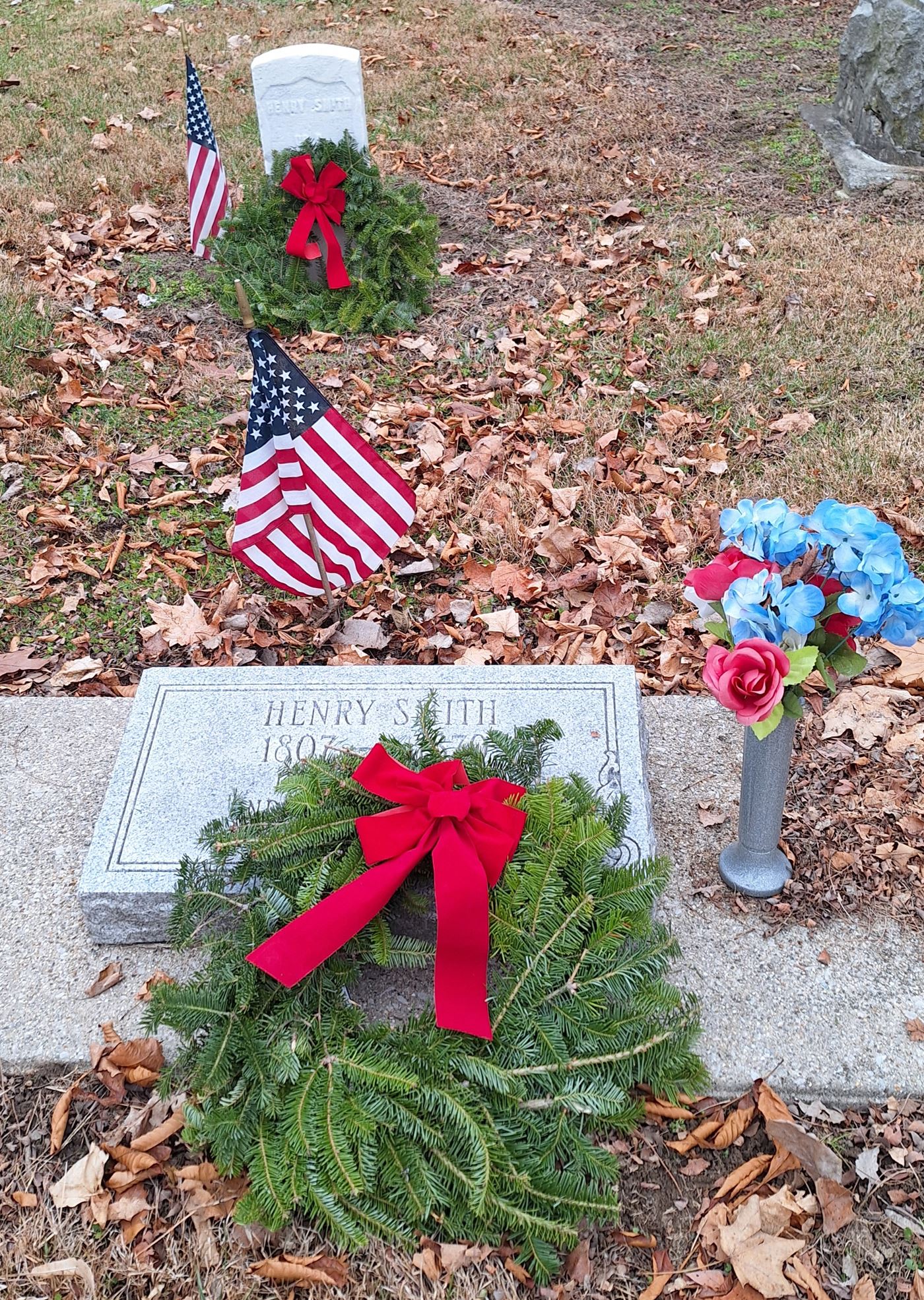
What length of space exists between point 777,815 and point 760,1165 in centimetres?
82

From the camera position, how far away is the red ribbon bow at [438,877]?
232 centimetres

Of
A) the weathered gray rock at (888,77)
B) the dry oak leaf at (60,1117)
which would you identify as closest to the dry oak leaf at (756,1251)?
the dry oak leaf at (60,1117)

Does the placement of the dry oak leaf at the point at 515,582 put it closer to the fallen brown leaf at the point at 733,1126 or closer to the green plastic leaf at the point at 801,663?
the green plastic leaf at the point at 801,663

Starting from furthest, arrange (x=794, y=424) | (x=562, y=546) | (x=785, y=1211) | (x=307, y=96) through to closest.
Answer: (x=307, y=96) → (x=794, y=424) → (x=562, y=546) → (x=785, y=1211)

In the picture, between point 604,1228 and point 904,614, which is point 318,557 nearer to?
point 904,614

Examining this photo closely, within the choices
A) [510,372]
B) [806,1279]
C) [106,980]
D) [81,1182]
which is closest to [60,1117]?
[81,1182]

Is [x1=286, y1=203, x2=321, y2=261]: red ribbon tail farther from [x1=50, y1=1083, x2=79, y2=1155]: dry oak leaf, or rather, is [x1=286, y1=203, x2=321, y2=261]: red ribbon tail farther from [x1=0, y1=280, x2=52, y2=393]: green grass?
[x1=50, y1=1083, x2=79, y2=1155]: dry oak leaf

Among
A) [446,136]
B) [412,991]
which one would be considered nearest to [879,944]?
[412,991]

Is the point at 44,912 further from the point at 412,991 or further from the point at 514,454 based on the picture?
the point at 514,454

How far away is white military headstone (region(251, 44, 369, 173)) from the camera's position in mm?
5410

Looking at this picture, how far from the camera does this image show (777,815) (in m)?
2.80

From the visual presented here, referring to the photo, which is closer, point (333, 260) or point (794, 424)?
point (794, 424)

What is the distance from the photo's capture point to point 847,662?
8.10 feet

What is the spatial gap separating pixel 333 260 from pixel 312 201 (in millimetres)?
295
